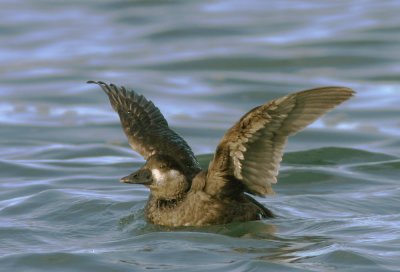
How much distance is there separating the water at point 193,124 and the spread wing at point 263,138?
42cm

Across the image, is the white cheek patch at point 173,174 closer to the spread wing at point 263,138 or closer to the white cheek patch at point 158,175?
the white cheek patch at point 158,175

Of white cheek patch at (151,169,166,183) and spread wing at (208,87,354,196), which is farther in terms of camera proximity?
white cheek patch at (151,169,166,183)

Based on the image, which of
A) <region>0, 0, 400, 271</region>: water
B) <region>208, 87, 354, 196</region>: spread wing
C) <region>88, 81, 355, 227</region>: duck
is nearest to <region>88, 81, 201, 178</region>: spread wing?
<region>88, 81, 355, 227</region>: duck

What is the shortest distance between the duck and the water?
0.58 feet

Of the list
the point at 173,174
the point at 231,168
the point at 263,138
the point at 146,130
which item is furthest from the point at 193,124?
the point at 263,138

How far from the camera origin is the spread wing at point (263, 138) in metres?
8.79

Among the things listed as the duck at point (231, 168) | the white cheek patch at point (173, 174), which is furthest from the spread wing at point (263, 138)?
the white cheek patch at point (173, 174)

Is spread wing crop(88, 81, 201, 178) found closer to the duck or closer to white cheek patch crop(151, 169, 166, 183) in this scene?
the duck

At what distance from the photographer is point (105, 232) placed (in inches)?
394

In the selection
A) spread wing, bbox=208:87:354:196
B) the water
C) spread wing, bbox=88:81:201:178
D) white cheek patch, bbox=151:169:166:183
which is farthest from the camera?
spread wing, bbox=88:81:201:178

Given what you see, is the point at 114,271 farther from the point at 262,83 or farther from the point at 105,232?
the point at 262,83

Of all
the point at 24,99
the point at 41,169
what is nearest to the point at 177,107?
the point at 24,99

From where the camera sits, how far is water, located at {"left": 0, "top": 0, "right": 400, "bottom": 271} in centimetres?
930

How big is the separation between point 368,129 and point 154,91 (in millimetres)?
3618
